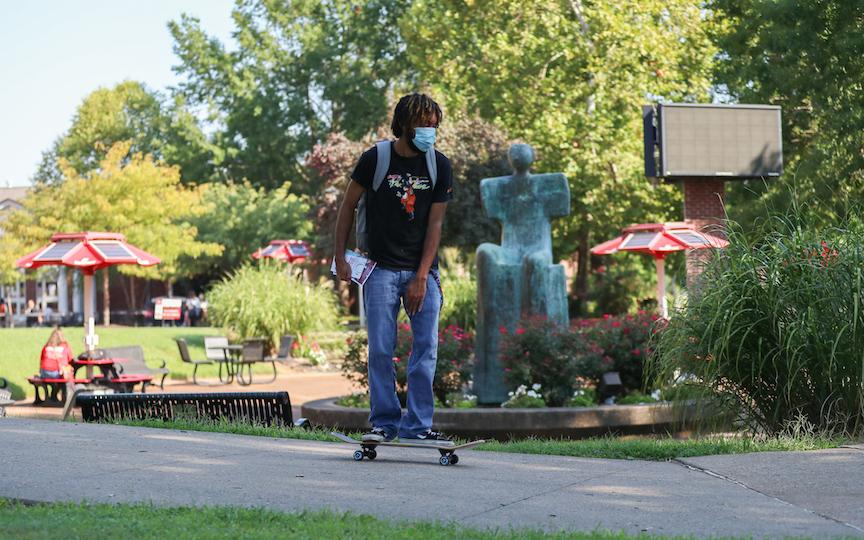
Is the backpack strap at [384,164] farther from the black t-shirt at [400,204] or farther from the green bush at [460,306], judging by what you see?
the green bush at [460,306]

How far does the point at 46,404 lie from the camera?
16.6 m

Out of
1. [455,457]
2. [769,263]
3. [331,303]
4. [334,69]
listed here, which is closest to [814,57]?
[331,303]

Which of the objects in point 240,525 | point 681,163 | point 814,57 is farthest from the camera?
point 814,57

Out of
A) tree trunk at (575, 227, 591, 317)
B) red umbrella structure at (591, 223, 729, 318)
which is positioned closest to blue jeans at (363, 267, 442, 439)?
Answer: red umbrella structure at (591, 223, 729, 318)

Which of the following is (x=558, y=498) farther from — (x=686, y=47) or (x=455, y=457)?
(x=686, y=47)

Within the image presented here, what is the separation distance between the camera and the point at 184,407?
9516mm

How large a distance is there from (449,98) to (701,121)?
16260mm

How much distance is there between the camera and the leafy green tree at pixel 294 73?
5625 cm

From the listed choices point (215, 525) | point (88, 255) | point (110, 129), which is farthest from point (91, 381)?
point (110, 129)

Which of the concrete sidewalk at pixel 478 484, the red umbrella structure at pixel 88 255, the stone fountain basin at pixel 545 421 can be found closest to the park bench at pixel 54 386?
the red umbrella structure at pixel 88 255

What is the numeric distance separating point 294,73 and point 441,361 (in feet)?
152

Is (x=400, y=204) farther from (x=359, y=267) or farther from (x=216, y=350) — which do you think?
(x=216, y=350)

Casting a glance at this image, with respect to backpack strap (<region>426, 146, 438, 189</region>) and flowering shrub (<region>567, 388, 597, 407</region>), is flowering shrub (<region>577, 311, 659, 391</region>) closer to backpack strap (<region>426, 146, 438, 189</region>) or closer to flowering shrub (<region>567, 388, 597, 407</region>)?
flowering shrub (<region>567, 388, 597, 407</region>)

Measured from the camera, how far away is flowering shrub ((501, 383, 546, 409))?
38.8 ft
